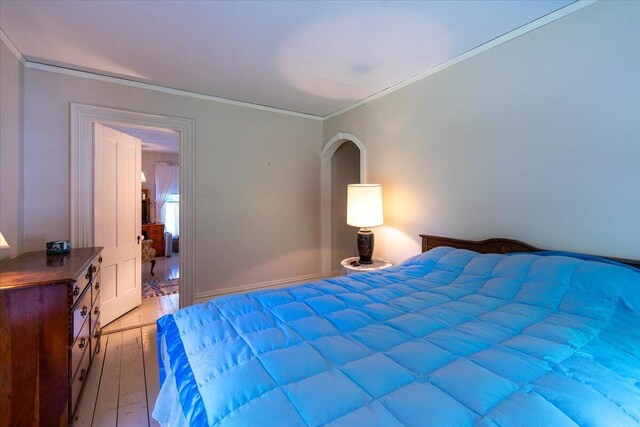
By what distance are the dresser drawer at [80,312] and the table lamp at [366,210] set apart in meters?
2.26

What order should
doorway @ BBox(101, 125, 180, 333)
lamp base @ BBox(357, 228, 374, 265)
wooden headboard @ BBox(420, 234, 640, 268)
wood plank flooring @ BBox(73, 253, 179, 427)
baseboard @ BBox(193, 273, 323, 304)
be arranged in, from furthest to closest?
doorway @ BBox(101, 125, 180, 333), baseboard @ BBox(193, 273, 323, 304), lamp base @ BBox(357, 228, 374, 265), wooden headboard @ BBox(420, 234, 640, 268), wood plank flooring @ BBox(73, 253, 179, 427)

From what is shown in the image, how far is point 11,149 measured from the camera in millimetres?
2260

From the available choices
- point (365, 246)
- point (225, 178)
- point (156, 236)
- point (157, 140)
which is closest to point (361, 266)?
point (365, 246)

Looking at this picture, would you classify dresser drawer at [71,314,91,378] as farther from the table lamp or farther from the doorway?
the doorway

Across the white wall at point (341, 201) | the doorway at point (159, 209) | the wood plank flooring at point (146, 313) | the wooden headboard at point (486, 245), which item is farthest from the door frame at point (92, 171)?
the wooden headboard at point (486, 245)

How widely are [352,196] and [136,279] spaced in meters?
2.69

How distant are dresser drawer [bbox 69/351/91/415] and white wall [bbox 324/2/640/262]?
274 cm

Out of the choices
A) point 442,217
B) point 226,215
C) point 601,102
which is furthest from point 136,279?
point 601,102

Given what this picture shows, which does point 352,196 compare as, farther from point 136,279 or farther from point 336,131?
point 136,279

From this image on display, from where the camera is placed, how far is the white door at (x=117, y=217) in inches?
113

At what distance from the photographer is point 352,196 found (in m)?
3.05

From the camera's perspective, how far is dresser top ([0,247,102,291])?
1484 millimetres

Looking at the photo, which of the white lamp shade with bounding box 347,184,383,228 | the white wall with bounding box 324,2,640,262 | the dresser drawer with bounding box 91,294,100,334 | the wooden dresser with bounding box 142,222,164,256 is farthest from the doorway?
the white wall with bounding box 324,2,640,262

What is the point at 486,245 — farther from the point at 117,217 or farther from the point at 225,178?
the point at 117,217
